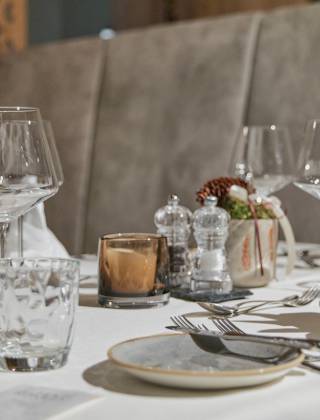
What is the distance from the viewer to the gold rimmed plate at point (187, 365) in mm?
544

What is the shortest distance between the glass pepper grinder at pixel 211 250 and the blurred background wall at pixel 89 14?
221cm

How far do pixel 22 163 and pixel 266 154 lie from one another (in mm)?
684

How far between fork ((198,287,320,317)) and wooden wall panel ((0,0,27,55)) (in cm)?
233

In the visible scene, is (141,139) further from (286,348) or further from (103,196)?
(286,348)

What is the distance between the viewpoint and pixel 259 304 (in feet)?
3.05

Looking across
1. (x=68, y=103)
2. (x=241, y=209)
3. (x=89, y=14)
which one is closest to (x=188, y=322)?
(x=241, y=209)

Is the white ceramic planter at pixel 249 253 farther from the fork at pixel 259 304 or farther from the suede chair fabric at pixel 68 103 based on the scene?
the suede chair fabric at pixel 68 103

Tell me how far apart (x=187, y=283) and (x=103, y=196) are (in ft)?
4.55

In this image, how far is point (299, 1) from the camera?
383 centimetres

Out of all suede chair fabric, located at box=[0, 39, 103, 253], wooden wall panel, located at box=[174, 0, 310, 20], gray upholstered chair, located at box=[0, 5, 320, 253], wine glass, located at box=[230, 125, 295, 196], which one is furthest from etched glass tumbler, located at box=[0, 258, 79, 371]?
wooden wall panel, located at box=[174, 0, 310, 20]

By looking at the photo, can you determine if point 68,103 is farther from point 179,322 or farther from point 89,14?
point 89,14

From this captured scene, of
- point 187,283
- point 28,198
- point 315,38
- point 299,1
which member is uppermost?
point 299,1

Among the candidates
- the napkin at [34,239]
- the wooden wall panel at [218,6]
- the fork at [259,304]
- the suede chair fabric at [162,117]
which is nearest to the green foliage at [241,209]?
the fork at [259,304]

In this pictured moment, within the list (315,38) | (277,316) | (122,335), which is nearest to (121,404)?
(122,335)
